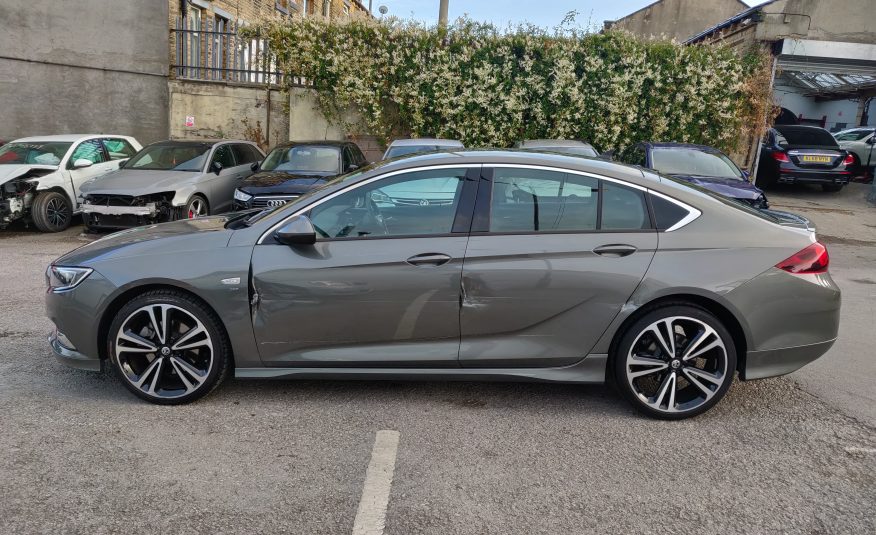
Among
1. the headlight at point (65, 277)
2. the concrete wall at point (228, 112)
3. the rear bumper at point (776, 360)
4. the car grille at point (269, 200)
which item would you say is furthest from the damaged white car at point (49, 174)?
the rear bumper at point (776, 360)

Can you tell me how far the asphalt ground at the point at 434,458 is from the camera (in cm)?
286

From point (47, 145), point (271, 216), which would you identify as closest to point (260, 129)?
point (47, 145)

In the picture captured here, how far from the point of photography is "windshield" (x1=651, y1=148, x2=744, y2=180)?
10.1 metres

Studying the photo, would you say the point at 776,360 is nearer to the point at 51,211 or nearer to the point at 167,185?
the point at 167,185

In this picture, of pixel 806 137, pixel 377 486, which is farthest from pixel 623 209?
pixel 806 137

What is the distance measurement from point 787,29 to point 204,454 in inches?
645

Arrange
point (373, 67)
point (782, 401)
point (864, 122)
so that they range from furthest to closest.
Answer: point (864, 122)
point (373, 67)
point (782, 401)

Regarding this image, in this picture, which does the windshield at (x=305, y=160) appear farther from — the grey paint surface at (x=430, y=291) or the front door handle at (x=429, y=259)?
the front door handle at (x=429, y=259)

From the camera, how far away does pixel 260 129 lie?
15594 millimetres

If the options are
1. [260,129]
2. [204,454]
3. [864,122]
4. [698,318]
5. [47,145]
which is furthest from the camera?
[864,122]

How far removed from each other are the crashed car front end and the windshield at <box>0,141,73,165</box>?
5.78 feet

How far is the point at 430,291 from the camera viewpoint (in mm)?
3775

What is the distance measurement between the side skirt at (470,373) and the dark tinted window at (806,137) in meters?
14.4

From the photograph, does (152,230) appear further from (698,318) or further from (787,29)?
(787,29)
